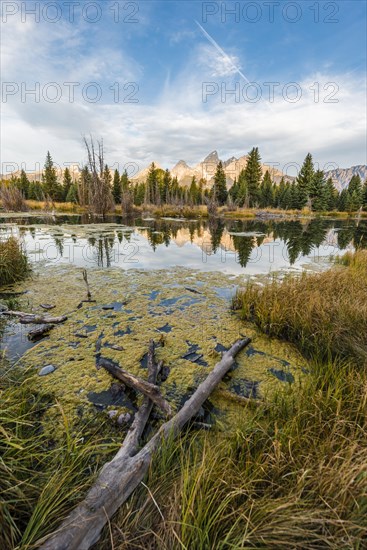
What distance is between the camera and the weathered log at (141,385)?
2.28 meters

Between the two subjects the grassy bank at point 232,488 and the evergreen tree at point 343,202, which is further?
the evergreen tree at point 343,202

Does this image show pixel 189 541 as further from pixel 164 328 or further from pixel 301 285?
pixel 301 285

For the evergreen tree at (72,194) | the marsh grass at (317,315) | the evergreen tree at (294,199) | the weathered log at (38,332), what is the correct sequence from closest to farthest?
1. the marsh grass at (317,315)
2. the weathered log at (38,332)
3. the evergreen tree at (72,194)
4. the evergreen tree at (294,199)

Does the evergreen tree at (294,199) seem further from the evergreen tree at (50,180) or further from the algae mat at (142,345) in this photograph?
the algae mat at (142,345)

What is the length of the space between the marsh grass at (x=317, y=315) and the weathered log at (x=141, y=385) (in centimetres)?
171

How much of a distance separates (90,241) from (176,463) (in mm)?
11315

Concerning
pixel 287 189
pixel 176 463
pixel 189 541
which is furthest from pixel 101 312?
pixel 287 189

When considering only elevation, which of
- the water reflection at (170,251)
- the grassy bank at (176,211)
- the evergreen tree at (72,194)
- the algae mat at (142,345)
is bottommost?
the algae mat at (142,345)

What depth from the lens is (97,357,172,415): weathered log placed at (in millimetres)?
2275

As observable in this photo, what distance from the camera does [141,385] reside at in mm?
2445

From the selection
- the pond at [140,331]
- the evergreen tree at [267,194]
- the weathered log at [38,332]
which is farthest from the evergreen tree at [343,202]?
the weathered log at [38,332]

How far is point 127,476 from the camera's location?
4.82 ft

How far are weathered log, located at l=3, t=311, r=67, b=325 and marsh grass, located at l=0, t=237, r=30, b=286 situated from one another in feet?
6.74

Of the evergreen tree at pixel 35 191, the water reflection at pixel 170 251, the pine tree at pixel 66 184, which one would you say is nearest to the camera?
the water reflection at pixel 170 251
